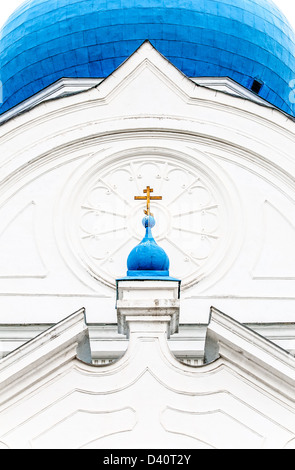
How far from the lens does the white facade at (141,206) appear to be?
8.69 metres

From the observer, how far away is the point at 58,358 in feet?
21.6

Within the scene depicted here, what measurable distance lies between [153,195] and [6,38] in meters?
5.24

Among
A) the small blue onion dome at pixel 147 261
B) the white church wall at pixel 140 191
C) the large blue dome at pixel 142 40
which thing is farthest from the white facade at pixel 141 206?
the large blue dome at pixel 142 40

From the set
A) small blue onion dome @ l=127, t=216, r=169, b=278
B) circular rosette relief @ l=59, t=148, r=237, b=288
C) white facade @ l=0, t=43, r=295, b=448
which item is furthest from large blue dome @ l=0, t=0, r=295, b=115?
small blue onion dome @ l=127, t=216, r=169, b=278

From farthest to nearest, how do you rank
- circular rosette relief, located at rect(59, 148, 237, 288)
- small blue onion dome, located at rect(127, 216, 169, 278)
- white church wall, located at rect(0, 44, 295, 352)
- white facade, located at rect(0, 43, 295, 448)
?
circular rosette relief, located at rect(59, 148, 237, 288) → white church wall, located at rect(0, 44, 295, 352) → white facade, located at rect(0, 43, 295, 448) → small blue onion dome, located at rect(127, 216, 169, 278)

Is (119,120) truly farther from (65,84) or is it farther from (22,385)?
(22,385)

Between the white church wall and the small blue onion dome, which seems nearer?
the small blue onion dome

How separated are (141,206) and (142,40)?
3.77m

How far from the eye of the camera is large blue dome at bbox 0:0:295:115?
40.2ft

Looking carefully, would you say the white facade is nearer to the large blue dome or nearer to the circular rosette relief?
the circular rosette relief

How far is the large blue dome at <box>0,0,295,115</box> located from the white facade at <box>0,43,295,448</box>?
7.13 ft

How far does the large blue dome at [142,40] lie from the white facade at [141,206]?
217cm

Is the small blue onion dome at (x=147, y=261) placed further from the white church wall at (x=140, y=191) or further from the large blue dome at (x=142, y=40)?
the large blue dome at (x=142, y=40)

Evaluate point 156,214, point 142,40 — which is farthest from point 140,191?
point 142,40
